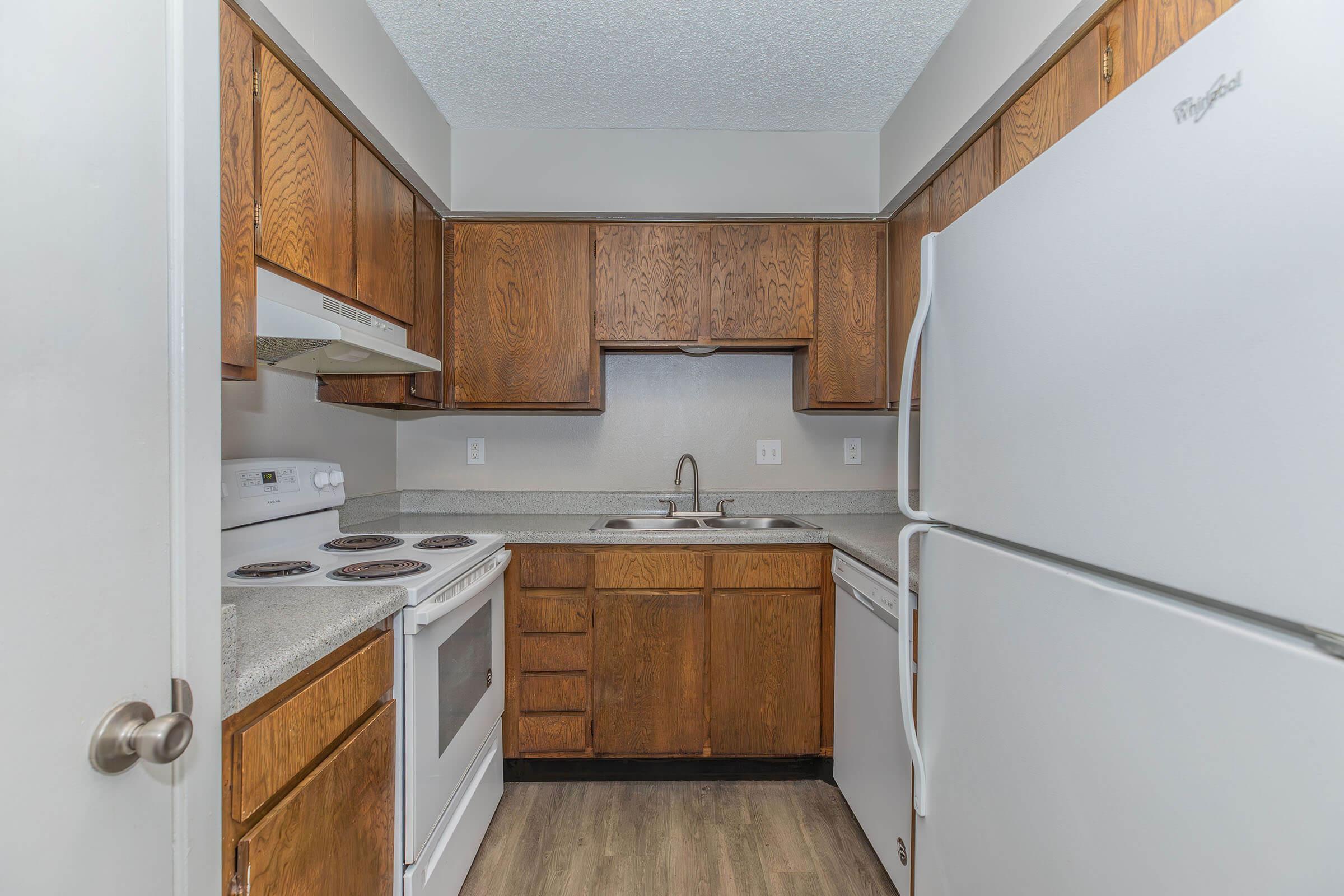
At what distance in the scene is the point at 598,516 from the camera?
2.65 metres

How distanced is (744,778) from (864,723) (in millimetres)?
654

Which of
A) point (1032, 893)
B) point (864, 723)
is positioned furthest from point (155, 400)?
point (864, 723)

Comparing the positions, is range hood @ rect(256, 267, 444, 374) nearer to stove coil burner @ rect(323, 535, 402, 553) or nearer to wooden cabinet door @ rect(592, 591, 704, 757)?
stove coil burner @ rect(323, 535, 402, 553)

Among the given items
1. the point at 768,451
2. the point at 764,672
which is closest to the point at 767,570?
the point at 764,672

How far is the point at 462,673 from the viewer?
66.1 inches

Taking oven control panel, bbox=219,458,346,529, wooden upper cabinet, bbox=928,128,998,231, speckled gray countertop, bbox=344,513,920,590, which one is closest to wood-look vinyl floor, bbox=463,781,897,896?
speckled gray countertop, bbox=344,513,920,590

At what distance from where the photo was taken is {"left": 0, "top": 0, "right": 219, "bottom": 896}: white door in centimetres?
48

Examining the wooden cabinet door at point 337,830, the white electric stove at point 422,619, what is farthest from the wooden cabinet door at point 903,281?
the wooden cabinet door at point 337,830

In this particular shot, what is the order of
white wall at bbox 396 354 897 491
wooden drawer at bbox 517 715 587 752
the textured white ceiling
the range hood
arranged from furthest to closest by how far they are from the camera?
1. white wall at bbox 396 354 897 491
2. wooden drawer at bbox 517 715 587 752
3. the textured white ceiling
4. the range hood

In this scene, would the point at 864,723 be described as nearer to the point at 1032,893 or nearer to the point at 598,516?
the point at 1032,893

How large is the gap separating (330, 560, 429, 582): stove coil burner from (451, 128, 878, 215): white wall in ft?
4.98

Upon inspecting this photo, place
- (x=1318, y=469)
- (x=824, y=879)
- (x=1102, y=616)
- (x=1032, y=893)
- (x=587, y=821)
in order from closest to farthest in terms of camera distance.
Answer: (x=1318, y=469) < (x=1102, y=616) < (x=1032, y=893) < (x=824, y=879) < (x=587, y=821)

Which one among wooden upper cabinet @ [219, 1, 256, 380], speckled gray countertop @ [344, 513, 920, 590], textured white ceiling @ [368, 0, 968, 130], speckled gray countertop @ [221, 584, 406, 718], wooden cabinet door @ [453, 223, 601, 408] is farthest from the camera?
wooden cabinet door @ [453, 223, 601, 408]

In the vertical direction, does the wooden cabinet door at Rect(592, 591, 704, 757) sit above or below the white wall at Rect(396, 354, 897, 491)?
below
